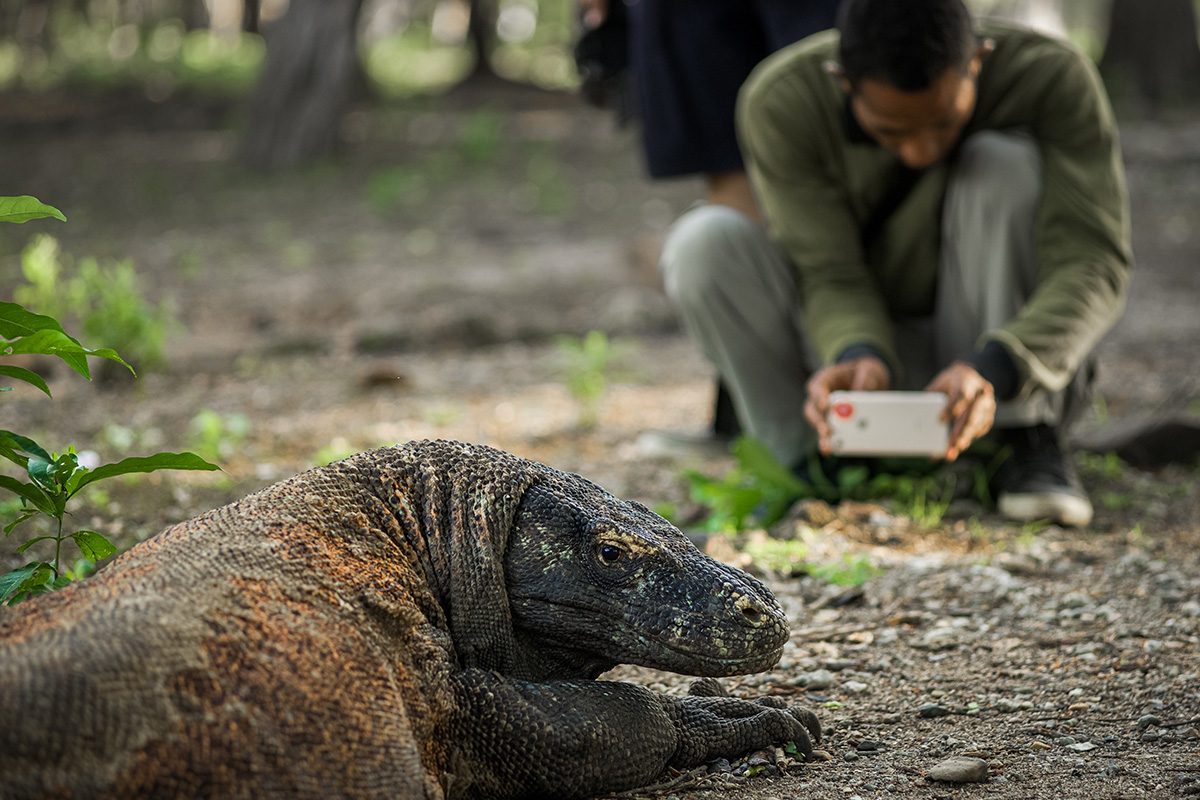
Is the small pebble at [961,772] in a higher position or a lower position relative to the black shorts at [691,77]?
lower

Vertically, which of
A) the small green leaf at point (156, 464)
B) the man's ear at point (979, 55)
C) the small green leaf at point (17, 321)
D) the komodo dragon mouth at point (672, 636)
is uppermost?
the man's ear at point (979, 55)

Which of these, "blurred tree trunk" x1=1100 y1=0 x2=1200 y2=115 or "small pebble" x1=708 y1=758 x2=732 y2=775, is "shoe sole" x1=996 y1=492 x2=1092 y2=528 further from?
"blurred tree trunk" x1=1100 y1=0 x2=1200 y2=115

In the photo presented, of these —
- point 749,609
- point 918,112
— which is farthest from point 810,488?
point 749,609

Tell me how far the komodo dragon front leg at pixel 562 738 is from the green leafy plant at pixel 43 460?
0.70 meters

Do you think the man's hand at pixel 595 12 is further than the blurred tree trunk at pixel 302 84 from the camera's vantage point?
No

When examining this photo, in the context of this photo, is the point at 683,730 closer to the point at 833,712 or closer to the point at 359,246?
the point at 833,712

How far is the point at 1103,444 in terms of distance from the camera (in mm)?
4660

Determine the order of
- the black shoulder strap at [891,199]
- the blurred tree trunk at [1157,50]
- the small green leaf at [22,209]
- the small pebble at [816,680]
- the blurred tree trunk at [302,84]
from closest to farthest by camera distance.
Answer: the small green leaf at [22,209]
the small pebble at [816,680]
the black shoulder strap at [891,199]
the blurred tree trunk at [302,84]
the blurred tree trunk at [1157,50]

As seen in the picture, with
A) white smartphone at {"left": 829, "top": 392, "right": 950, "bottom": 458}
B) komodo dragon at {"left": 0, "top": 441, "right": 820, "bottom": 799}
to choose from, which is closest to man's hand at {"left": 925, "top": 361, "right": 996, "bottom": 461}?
white smartphone at {"left": 829, "top": 392, "right": 950, "bottom": 458}

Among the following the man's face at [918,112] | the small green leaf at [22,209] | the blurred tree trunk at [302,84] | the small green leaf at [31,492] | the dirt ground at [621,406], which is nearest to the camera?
the small green leaf at [22,209]

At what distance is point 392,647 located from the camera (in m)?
1.96

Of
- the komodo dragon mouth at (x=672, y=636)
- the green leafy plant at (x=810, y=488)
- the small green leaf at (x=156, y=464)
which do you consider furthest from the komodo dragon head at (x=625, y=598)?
the green leafy plant at (x=810, y=488)

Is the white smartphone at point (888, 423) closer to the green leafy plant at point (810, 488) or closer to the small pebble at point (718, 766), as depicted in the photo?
the green leafy plant at point (810, 488)

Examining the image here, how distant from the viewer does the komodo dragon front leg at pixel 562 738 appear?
79.4 inches
